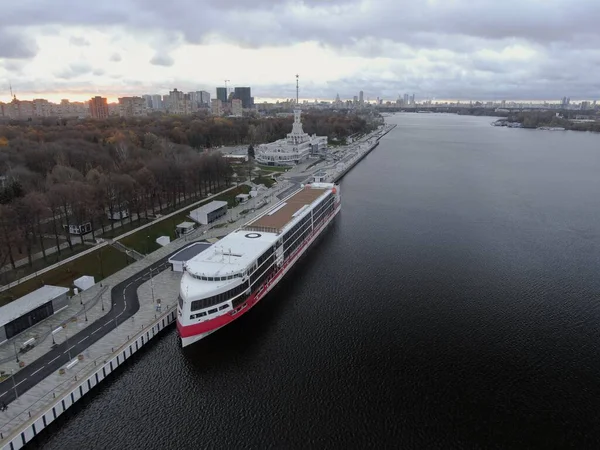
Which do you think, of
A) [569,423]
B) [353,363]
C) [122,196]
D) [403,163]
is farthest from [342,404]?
[403,163]

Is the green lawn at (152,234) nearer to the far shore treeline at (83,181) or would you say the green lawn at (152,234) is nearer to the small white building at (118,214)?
the far shore treeline at (83,181)

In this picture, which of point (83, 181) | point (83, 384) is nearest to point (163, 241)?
point (83, 181)

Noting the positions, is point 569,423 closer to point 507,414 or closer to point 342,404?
point 507,414

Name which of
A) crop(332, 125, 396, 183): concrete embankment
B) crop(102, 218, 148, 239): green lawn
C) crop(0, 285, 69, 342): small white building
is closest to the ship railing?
crop(102, 218, 148, 239): green lawn

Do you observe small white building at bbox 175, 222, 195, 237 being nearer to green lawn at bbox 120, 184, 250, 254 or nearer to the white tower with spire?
green lawn at bbox 120, 184, 250, 254

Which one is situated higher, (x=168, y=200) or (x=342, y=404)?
(x=168, y=200)

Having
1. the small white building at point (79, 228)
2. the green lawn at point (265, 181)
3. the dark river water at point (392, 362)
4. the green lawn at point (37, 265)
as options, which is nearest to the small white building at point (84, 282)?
the green lawn at point (37, 265)
